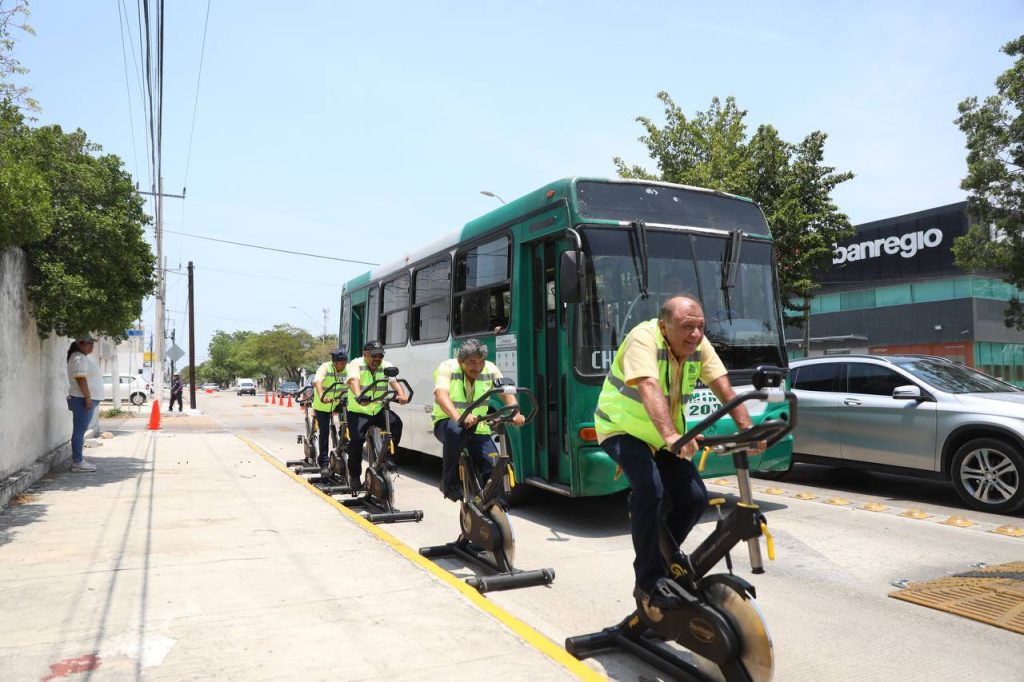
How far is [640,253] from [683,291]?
0.56 m

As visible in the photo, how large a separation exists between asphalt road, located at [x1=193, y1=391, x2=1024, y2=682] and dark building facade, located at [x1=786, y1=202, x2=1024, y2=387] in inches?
1095

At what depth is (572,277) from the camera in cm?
663

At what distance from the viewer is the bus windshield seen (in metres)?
6.96

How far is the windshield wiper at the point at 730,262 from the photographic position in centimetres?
751

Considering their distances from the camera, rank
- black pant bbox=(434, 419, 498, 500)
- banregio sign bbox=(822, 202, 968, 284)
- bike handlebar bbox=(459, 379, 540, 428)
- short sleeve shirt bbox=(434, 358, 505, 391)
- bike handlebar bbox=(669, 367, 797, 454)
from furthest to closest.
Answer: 1. banregio sign bbox=(822, 202, 968, 284)
2. short sleeve shirt bbox=(434, 358, 505, 391)
3. black pant bbox=(434, 419, 498, 500)
4. bike handlebar bbox=(459, 379, 540, 428)
5. bike handlebar bbox=(669, 367, 797, 454)

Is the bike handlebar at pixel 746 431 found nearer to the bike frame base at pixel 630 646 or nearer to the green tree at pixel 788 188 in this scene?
the bike frame base at pixel 630 646

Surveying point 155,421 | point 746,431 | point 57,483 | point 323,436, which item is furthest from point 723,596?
point 155,421

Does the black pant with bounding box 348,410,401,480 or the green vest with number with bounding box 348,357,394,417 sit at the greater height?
the green vest with number with bounding box 348,357,394,417

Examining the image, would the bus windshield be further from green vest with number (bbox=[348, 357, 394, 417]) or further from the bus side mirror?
green vest with number (bbox=[348, 357, 394, 417])

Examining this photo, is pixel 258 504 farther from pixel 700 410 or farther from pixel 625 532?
pixel 700 410

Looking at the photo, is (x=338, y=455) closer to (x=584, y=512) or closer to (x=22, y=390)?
(x=584, y=512)

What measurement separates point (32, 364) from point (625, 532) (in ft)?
25.8

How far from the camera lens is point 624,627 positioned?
13.3ft

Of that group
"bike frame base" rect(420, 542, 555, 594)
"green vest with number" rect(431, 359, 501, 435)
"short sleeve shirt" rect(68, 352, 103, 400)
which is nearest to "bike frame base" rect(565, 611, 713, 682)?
"bike frame base" rect(420, 542, 555, 594)
